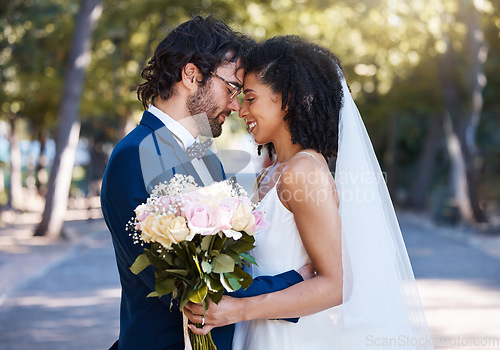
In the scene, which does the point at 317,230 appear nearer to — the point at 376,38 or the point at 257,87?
the point at 257,87

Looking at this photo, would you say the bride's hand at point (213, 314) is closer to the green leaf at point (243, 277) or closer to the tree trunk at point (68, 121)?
the green leaf at point (243, 277)

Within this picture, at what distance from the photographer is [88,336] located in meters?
7.52

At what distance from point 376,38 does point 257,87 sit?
18.5m

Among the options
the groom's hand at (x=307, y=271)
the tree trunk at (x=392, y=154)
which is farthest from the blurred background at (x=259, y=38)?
the groom's hand at (x=307, y=271)

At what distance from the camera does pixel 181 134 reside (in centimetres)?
306

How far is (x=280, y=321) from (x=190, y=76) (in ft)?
4.37

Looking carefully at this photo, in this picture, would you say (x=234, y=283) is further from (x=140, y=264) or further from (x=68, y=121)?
(x=68, y=121)

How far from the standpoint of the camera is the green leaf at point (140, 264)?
2418 mm

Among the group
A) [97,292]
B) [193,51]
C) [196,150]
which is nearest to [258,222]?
[196,150]

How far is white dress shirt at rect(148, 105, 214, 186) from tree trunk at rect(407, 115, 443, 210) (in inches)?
1042

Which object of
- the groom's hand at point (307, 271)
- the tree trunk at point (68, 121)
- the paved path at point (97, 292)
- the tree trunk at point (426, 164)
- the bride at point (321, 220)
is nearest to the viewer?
the bride at point (321, 220)

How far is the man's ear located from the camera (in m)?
3.18

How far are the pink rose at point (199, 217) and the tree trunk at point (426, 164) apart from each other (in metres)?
27.1

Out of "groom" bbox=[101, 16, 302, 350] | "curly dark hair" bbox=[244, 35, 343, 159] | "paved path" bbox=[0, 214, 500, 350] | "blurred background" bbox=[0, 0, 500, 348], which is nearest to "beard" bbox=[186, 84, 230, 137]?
"groom" bbox=[101, 16, 302, 350]
